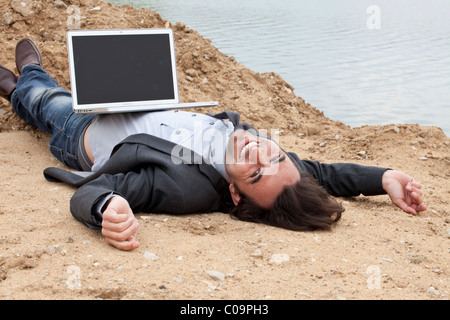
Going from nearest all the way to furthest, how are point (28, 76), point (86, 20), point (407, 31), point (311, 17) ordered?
point (28, 76)
point (86, 20)
point (407, 31)
point (311, 17)

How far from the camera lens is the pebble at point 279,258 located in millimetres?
2357

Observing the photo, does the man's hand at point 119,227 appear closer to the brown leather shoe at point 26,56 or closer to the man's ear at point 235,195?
the man's ear at point 235,195

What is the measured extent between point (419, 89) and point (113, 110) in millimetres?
3994

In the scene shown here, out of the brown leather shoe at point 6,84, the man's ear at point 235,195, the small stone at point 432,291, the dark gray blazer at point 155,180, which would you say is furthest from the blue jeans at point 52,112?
the small stone at point 432,291

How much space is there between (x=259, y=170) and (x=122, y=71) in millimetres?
1174

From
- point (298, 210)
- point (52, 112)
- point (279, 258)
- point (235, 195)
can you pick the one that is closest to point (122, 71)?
point (52, 112)

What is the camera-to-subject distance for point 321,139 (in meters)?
4.71

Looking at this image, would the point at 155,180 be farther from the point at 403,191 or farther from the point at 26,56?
the point at 26,56

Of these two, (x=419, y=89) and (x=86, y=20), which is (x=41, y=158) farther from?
(x=419, y=89)

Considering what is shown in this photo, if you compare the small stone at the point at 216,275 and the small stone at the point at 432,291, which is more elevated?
the small stone at the point at 216,275

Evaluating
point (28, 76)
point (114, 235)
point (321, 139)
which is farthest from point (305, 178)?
point (28, 76)

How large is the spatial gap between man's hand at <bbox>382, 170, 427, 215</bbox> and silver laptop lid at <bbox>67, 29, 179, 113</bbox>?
1.42 metres

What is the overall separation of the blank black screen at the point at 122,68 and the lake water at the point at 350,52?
248 cm

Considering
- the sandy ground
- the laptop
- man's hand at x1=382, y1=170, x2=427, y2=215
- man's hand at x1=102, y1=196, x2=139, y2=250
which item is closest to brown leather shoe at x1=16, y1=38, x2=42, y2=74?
the sandy ground
